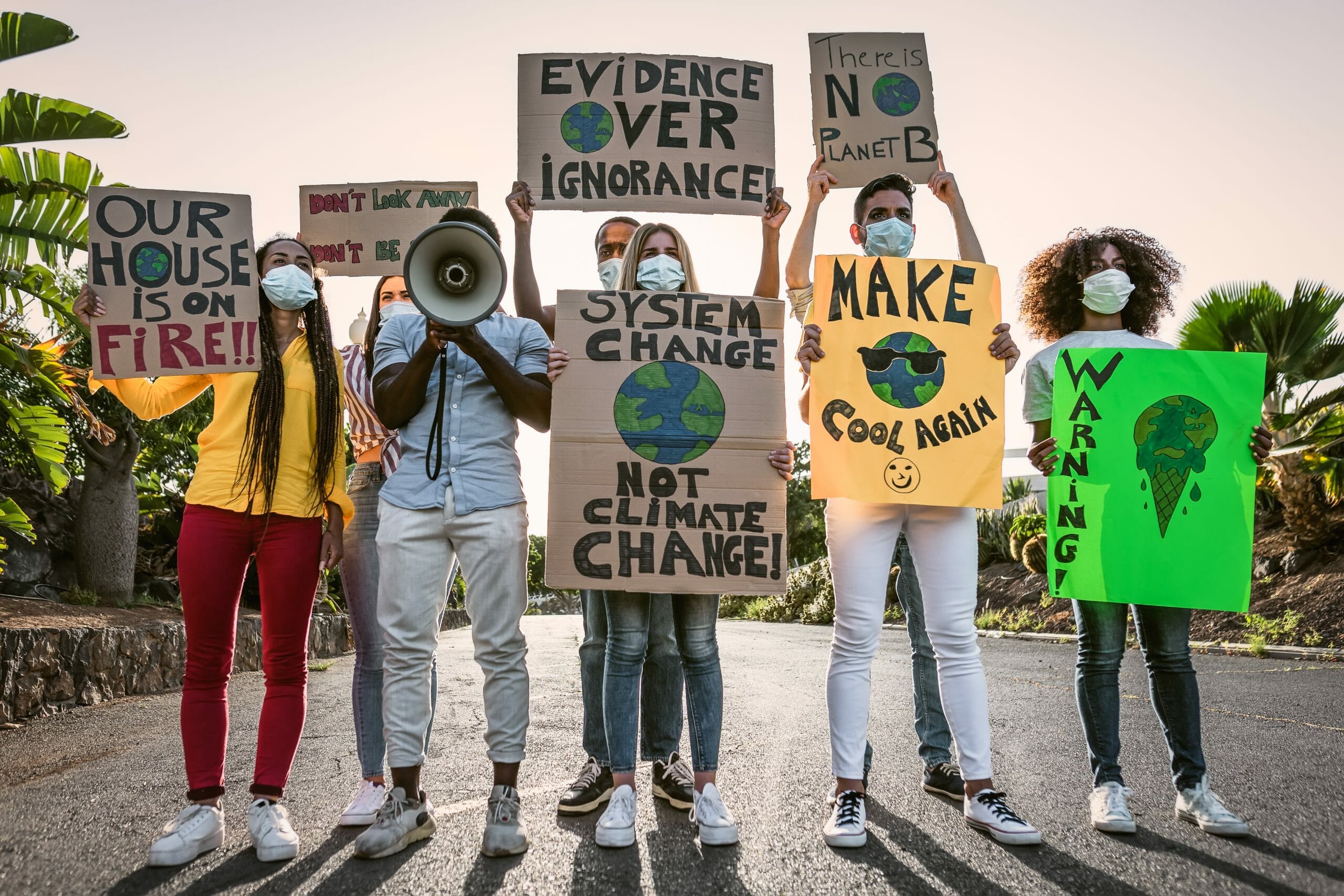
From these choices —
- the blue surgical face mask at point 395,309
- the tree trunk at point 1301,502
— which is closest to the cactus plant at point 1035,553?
the tree trunk at point 1301,502

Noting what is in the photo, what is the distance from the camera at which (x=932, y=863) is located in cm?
277

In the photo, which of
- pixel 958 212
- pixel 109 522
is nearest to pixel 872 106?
pixel 958 212

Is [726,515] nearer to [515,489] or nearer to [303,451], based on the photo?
[515,489]

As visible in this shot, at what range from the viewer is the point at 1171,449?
345cm

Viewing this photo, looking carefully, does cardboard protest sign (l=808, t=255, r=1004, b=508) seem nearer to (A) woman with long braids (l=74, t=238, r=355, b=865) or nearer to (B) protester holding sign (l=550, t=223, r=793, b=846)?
(B) protester holding sign (l=550, t=223, r=793, b=846)

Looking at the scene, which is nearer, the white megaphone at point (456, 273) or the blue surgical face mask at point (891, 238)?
the white megaphone at point (456, 273)

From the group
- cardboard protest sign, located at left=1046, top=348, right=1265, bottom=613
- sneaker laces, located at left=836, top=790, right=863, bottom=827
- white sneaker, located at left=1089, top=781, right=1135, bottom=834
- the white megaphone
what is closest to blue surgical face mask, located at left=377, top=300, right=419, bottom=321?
the white megaphone

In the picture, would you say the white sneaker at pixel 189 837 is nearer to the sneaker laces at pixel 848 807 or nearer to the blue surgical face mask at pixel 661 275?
the sneaker laces at pixel 848 807

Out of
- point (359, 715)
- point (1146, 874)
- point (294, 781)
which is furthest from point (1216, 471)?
point (294, 781)

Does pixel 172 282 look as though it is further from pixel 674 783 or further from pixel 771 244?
pixel 674 783

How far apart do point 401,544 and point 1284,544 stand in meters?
12.3

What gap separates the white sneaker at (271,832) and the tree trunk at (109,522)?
750 cm

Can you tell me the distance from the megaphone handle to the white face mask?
253 cm

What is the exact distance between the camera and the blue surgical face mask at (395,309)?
378 cm
